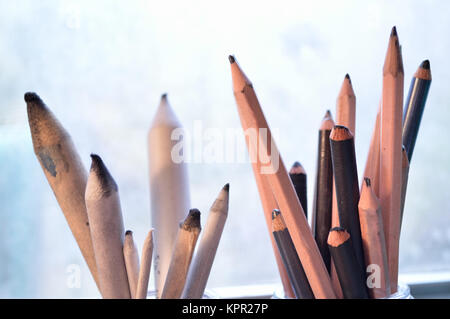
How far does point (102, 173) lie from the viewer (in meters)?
0.23

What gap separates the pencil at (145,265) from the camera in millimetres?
233

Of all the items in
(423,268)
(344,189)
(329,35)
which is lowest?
(423,268)

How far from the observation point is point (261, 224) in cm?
41

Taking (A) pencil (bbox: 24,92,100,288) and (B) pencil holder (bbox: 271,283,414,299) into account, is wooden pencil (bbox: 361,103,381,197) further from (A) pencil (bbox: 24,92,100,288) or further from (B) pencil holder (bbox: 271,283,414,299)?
(A) pencil (bbox: 24,92,100,288)

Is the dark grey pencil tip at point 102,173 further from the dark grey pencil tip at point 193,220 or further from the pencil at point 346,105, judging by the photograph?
the pencil at point 346,105

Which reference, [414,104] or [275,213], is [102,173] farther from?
[414,104]

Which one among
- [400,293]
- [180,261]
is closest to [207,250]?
[180,261]

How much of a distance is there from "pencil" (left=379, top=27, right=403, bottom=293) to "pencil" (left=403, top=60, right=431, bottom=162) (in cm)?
4

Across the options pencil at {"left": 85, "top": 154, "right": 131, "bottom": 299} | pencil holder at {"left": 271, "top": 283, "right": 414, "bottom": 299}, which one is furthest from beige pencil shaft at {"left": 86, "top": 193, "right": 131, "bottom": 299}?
pencil holder at {"left": 271, "top": 283, "right": 414, "bottom": 299}

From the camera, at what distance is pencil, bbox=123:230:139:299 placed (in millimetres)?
246

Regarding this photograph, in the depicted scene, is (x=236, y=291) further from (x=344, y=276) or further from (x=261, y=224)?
(x=344, y=276)

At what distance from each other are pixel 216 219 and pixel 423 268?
28cm

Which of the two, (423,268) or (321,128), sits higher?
(321,128)

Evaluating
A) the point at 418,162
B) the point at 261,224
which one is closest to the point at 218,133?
the point at 261,224
